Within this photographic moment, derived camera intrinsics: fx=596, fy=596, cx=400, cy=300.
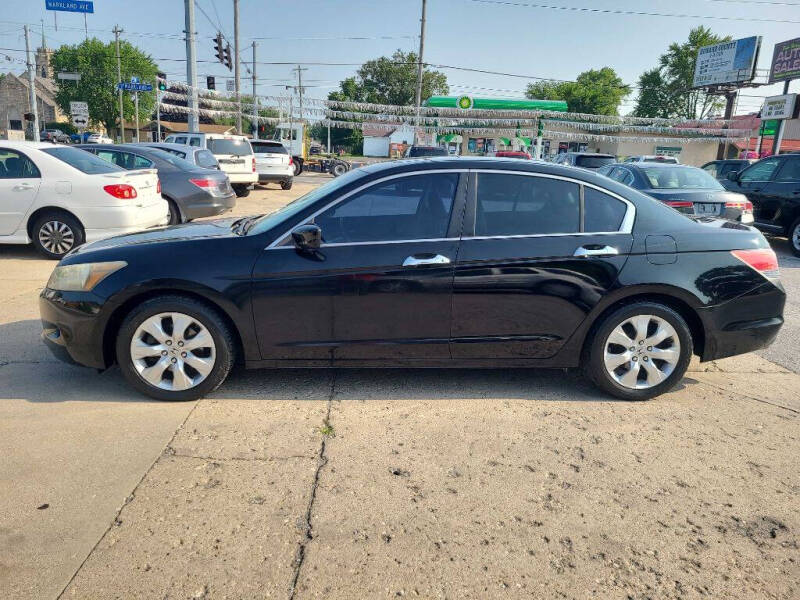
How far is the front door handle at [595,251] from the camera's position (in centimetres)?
387

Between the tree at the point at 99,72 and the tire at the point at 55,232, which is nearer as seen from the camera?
the tire at the point at 55,232

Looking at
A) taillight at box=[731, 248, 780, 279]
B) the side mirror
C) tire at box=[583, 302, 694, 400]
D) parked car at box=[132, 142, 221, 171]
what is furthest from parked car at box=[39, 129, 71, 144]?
taillight at box=[731, 248, 780, 279]

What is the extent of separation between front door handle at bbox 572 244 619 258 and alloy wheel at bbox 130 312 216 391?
244 centimetres

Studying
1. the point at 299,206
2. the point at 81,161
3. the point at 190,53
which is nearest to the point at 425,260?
the point at 299,206

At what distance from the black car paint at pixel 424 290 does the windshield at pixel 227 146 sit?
14148 millimetres

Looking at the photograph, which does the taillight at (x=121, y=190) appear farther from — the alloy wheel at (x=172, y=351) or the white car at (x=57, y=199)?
the alloy wheel at (x=172, y=351)

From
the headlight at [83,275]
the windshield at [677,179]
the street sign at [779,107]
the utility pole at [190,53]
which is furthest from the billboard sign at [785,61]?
the headlight at [83,275]

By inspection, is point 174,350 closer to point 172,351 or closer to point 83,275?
point 172,351

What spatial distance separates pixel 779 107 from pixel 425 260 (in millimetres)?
28818

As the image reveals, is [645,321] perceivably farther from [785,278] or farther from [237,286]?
[785,278]

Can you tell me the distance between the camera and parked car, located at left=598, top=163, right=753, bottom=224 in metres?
9.31

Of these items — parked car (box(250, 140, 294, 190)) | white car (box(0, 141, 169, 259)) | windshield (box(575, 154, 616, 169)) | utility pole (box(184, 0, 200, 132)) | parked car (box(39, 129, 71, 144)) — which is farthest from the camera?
parked car (box(39, 129, 71, 144))

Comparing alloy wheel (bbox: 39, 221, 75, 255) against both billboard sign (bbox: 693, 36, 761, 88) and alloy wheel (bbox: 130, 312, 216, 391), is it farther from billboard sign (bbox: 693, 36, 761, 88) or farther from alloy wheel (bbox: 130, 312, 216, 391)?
billboard sign (bbox: 693, 36, 761, 88)

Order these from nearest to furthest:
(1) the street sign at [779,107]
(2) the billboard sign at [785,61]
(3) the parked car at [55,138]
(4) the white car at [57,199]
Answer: (4) the white car at [57,199]
(1) the street sign at [779,107]
(2) the billboard sign at [785,61]
(3) the parked car at [55,138]
